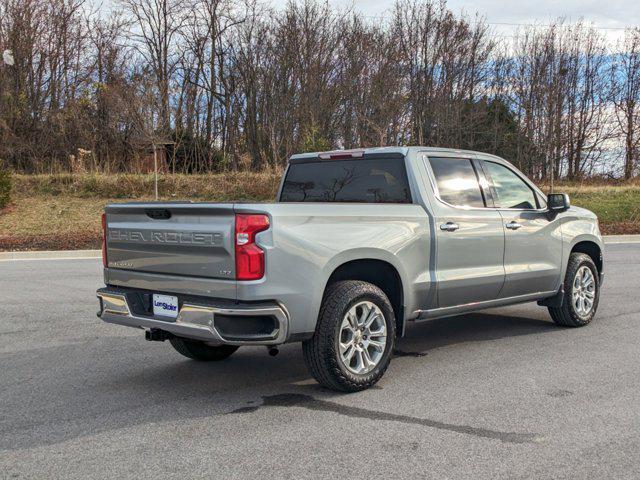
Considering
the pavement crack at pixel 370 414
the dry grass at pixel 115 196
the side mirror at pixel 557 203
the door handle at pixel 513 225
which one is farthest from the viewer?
the dry grass at pixel 115 196

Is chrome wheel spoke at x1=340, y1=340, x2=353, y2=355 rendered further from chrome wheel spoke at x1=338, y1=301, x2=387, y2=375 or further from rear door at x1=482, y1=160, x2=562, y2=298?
rear door at x1=482, y1=160, x2=562, y2=298

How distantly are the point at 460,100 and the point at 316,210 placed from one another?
32559mm

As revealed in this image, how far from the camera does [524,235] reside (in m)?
6.99

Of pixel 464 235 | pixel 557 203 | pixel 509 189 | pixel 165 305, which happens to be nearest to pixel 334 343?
pixel 165 305

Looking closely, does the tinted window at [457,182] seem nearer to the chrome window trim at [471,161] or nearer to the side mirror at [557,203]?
the chrome window trim at [471,161]

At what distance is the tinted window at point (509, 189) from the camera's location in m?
6.99

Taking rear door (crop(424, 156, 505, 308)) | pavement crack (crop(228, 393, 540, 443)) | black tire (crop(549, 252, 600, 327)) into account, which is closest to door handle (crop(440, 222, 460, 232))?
rear door (crop(424, 156, 505, 308))

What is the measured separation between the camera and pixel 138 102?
22.6 m

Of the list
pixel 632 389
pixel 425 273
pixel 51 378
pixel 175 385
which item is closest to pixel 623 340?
pixel 632 389

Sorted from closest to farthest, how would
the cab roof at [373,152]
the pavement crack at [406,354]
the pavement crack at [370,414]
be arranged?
the pavement crack at [370,414], the cab roof at [373,152], the pavement crack at [406,354]

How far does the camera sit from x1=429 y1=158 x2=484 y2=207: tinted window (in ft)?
21.0

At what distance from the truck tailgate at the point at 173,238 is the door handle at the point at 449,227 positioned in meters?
2.12

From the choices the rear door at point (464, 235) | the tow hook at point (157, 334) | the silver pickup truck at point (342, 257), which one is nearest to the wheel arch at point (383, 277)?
the silver pickup truck at point (342, 257)

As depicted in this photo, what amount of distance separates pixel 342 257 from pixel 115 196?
20.2 metres
